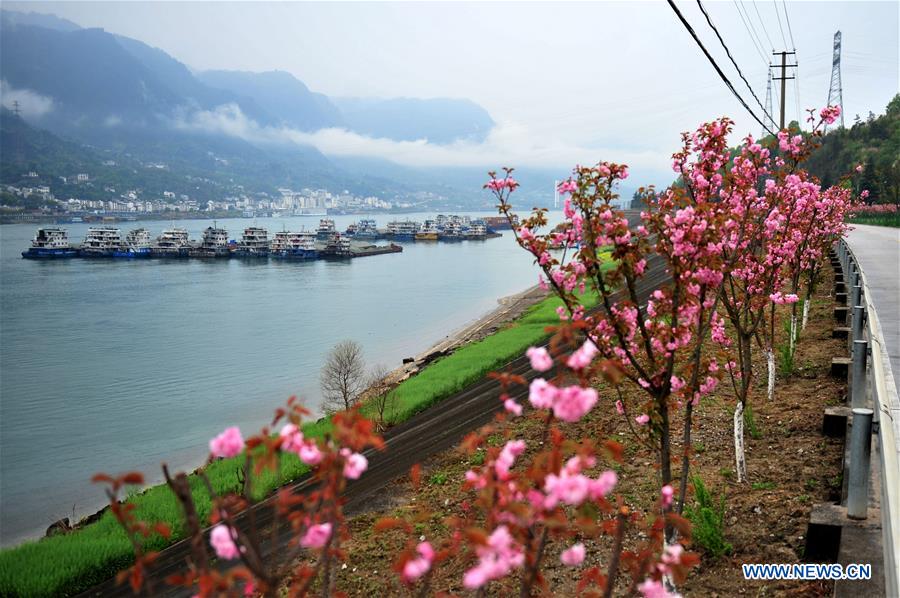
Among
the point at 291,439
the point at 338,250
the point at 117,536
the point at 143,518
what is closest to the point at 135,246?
the point at 338,250

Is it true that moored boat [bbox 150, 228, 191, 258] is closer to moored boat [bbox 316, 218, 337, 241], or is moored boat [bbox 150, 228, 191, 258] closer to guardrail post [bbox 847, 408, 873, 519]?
moored boat [bbox 316, 218, 337, 241]

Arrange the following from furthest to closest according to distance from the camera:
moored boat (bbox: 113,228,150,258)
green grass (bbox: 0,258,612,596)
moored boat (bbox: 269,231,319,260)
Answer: moored boat (bbox: 113,228,150,258)
moored boat (bbox: 269,231,319,260)
green grass (bbox: 0,258,612,596)

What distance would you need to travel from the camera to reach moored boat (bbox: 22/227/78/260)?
4048 inches

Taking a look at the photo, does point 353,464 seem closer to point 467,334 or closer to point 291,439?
point 291,439

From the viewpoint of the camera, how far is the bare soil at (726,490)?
7070 millimetres

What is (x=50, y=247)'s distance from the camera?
343 ft

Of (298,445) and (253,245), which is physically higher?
(298,445)

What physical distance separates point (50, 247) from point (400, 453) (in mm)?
112778

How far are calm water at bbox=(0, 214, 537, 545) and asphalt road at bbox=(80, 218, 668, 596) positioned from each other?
9152 millimetres

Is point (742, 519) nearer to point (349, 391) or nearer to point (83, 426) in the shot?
point (349, 391)

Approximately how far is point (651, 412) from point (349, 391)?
2089 centimetres

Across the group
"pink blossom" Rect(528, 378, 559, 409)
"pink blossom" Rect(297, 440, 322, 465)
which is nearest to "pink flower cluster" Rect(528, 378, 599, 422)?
"pink blossom" Rect(528, 378, 559, 409)

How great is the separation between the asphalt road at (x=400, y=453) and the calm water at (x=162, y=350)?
915 centimetres

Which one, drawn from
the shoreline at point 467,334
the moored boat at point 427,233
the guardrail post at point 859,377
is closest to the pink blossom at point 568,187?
the guardrail post at point 859,377
